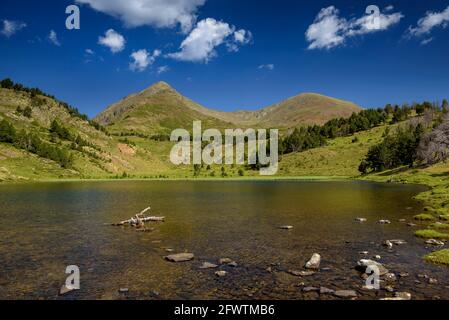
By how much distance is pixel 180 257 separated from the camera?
27.0m

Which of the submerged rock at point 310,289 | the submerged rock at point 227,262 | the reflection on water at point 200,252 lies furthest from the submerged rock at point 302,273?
the submerged rock at point 227,262

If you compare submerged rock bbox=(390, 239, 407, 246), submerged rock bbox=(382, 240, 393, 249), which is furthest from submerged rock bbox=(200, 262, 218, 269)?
submerged rock bbox=(390, 239, 407, 246)

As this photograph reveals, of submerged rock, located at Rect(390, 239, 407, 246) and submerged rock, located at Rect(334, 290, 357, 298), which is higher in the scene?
submerged rock, located at Rect(390, 239, 407, 246)

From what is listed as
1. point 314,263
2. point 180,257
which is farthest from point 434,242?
point 180,257

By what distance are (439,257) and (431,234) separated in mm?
8997

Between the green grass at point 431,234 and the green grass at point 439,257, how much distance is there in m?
6.76

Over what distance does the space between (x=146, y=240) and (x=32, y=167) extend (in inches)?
6740

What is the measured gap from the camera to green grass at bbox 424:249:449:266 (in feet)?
81.0

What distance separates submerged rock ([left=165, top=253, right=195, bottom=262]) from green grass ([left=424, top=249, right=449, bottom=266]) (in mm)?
16941

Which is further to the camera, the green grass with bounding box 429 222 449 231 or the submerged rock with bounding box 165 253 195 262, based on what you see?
the green grass with bounding box 429 222 449 231

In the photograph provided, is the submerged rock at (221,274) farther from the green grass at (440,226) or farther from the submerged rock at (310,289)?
the green grass at (440,226)

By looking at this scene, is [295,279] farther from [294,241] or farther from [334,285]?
[294,241]

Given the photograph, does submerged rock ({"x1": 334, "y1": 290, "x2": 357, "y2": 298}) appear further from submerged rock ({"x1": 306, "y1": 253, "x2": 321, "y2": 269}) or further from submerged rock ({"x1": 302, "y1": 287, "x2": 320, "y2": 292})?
submerged rock ({"x1": 306, "y1": 253, "x2": 321, "y2": 269})

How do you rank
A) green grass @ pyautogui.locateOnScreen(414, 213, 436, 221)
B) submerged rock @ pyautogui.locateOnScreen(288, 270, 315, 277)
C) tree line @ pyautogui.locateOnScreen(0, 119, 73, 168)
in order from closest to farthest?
1. submerged rock @ pyautogui.locateOnScreen(288, 270, 315, 277)
2. green grass @ pyautogui.locateOnScreen(414, 213, 436, 221)
3. tree line @ pyautogui.locateOnScreen(0, 119, 73, 168)
